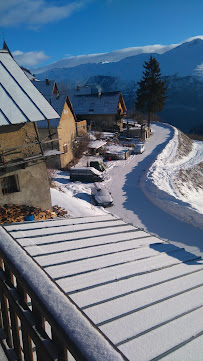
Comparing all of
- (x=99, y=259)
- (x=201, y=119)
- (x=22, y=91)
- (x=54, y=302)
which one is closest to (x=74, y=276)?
(x=99, y=259)

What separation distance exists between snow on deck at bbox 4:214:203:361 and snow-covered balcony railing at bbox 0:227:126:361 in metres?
1.20

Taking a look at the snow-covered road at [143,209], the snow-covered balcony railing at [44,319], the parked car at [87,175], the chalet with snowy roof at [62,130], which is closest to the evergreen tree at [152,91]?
the chalet with snowy roof at [62,130]

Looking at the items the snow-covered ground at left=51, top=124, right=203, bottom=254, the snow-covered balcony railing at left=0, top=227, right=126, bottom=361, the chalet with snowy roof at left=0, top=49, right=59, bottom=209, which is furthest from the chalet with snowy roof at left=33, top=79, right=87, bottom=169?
the snow-covered balcony railing at left=0, top=227, right=126, bottom=361

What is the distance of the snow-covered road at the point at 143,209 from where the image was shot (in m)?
14.9

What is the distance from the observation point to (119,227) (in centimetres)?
884

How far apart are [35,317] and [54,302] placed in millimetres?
370

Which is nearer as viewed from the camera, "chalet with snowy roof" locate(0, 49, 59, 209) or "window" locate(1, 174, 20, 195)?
"chalet with snowy roof" locate(0, 49, 59, 209)

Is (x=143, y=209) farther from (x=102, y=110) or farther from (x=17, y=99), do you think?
(x=102, y=110)

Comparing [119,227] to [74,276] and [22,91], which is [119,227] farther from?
[22,91]

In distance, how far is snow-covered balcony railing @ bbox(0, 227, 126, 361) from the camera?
154cm

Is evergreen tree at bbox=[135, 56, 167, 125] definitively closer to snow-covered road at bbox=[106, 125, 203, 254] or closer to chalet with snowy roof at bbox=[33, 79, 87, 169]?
chalet with snowy roof at bbox=[33, 79, 87, 169]

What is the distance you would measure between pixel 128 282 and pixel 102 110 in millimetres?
44433

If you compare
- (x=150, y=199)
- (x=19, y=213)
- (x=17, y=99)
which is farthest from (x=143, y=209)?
(x=17, y=99)

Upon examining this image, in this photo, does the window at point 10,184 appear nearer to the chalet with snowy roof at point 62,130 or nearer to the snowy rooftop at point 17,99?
the snowy rooftop at point 17,99
